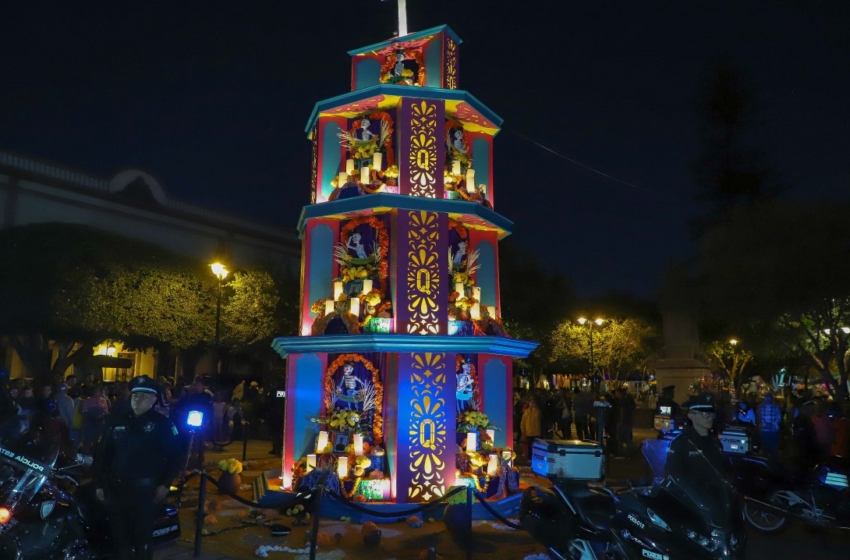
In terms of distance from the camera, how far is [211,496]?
12.7 m

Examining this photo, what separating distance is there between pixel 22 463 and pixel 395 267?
24.0ft

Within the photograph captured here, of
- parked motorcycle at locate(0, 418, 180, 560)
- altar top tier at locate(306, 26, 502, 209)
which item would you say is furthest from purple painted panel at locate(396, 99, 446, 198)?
parked motorcycle at locate(0, 418, 180, 560)

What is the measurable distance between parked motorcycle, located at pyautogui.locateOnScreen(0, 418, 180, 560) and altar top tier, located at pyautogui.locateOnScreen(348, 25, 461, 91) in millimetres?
9288

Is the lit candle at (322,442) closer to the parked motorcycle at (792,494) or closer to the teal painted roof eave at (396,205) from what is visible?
the teal painted roof eave at (396,205)

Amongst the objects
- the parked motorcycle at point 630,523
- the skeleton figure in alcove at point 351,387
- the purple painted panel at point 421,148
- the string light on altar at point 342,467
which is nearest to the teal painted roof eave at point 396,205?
the purple painted panel at point 421,148

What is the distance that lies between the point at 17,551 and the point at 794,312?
23.0 m

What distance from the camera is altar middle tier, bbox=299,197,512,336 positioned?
1227 centimetres

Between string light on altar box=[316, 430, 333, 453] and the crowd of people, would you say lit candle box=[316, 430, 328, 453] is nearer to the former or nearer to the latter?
string light on altar box=[316, 430, 333, 453]

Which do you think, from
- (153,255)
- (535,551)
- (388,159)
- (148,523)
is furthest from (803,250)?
(153,255)

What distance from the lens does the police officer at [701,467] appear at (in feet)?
18.0

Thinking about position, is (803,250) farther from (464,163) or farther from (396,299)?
(396,299)

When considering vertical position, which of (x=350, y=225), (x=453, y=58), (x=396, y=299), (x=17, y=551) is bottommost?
(x=17, y=551)

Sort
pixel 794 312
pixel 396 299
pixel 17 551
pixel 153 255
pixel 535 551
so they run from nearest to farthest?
1. pixel 17 551
2. pixel 535 551
3. pixel 396 299
4. pixel 794 312
5. pixel 153 255

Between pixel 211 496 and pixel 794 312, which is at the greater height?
pixel 794 312
